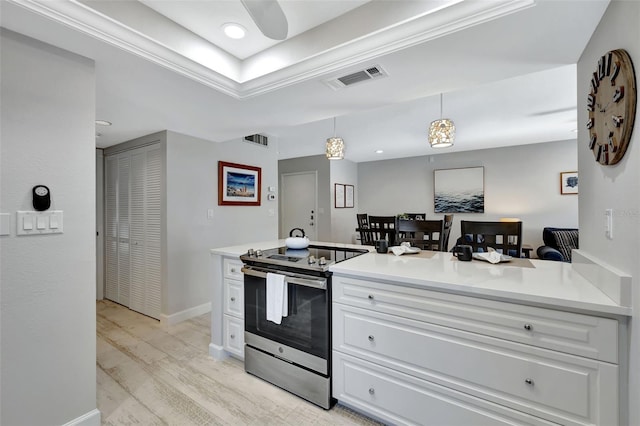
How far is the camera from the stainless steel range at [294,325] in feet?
5.82

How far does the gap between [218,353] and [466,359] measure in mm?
1973

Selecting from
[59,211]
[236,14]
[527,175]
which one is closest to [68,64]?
[59,211]

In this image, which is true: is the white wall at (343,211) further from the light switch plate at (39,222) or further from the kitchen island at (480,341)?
the light switch plate at (39,222)

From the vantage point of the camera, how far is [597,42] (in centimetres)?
133

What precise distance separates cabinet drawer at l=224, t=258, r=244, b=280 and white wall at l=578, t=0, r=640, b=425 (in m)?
2.17

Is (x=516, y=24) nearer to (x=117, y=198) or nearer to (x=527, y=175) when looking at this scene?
(x=117, y=198)

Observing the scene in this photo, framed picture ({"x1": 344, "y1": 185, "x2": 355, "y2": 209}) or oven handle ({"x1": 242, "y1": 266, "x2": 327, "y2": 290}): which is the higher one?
framed picture ({"x1": 344, "y1": 185, "x2": 355, "y2": 209})

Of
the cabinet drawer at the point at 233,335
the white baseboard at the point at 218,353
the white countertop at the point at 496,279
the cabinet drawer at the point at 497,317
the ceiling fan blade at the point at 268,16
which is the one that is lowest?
the white baseboard at the point at 218,353

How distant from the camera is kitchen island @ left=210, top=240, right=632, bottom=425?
1092mm

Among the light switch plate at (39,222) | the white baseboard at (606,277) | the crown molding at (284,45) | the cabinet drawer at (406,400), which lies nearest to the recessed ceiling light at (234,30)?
the crown molding at (284,45)

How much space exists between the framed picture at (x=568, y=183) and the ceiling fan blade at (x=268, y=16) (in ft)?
19.7

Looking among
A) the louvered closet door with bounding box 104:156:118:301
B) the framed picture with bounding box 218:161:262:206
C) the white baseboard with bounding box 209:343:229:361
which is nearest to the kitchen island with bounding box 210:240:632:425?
the white baseboard with bounding box 209:343:229:361

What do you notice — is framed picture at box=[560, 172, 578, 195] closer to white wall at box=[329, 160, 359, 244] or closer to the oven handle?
white wall at box=[329, 160, 359, 244]

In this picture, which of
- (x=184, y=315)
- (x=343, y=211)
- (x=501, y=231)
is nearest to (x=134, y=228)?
(x=184, y=315)
